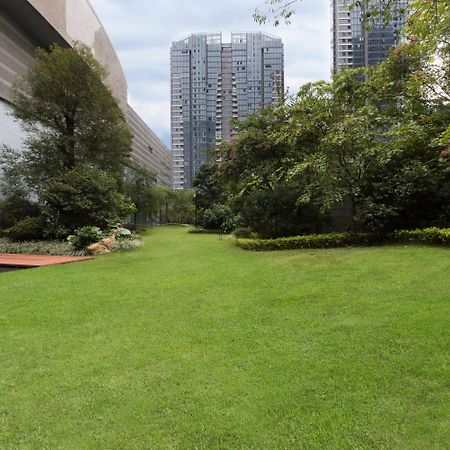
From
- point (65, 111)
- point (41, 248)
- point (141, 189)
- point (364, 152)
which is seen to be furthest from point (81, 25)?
point (364, 152)

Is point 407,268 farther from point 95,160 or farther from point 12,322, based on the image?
point 95,160

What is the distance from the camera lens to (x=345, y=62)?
307 inches

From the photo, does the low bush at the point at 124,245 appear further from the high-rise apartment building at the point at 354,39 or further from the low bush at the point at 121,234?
the high-rise apartment building at the point at 354,39

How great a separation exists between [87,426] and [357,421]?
156cm

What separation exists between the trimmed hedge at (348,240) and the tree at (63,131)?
6564 millimetres

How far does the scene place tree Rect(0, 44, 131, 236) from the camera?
501 inches

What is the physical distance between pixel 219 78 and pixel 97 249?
20.2 m

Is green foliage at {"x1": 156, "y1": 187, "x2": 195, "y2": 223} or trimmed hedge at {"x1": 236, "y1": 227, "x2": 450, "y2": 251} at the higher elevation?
green foliage at {"x1": 156, "y1": 187, "x2": 195, "y2": 223}

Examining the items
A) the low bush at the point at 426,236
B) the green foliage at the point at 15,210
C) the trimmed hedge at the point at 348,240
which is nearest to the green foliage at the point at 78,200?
the green foliage at the point at 15,210

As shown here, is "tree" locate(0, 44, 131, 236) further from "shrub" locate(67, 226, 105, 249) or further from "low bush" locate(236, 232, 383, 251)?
"low bush" locate(236, 232, 383, 251)

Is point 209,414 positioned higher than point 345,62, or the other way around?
point 345,62

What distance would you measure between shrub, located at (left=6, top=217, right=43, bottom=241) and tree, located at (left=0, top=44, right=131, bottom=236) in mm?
564

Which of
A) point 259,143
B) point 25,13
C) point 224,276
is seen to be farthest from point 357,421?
point 25,13

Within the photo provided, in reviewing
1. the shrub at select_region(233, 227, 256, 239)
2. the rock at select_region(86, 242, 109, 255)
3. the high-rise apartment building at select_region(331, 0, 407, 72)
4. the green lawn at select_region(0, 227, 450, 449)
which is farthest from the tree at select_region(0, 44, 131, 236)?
the high-rise apartment building at select_region(331, 0, 407, 72)
